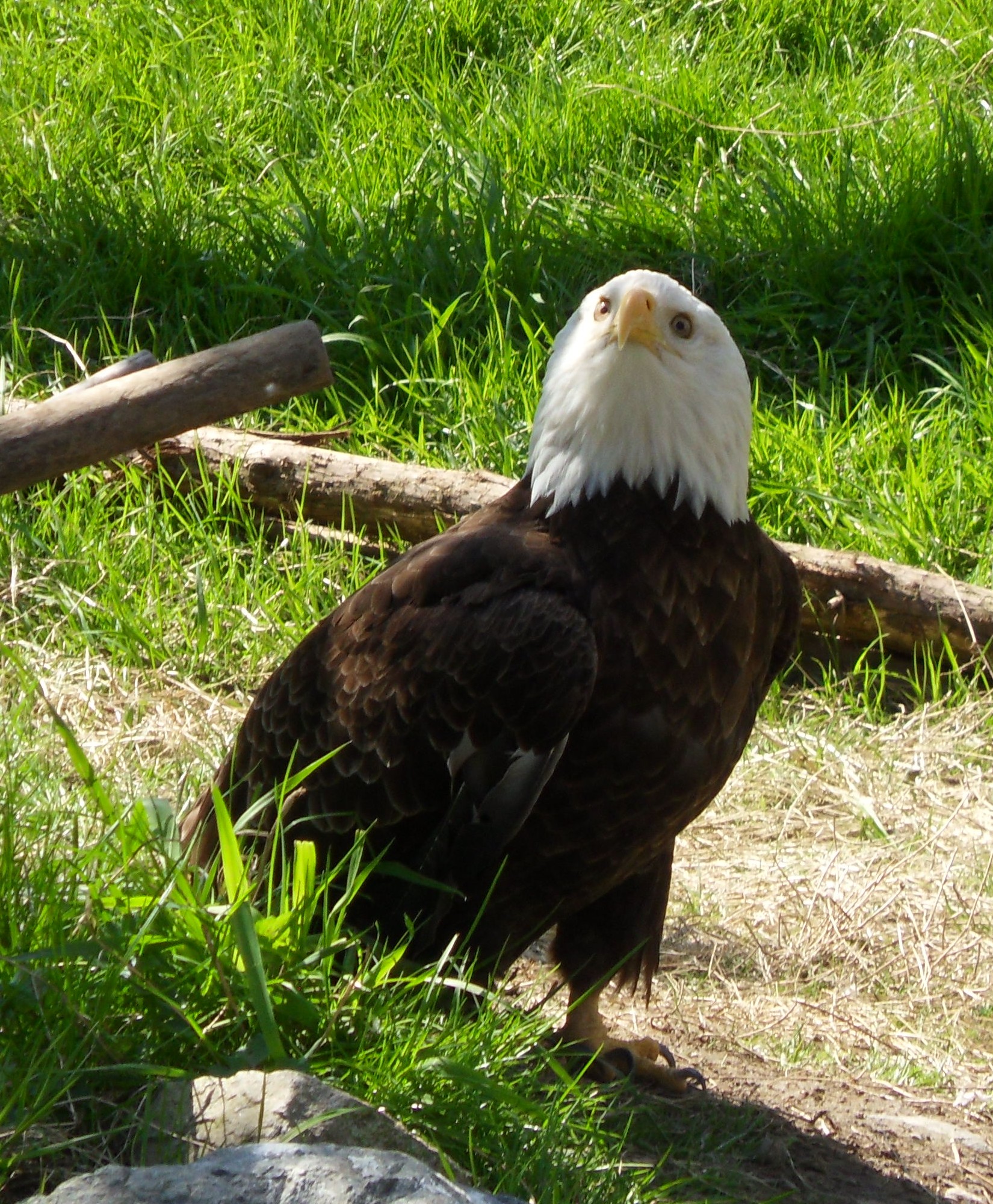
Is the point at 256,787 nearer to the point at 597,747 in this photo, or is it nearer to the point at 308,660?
the point at 308,660

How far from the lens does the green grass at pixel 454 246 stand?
191 inches

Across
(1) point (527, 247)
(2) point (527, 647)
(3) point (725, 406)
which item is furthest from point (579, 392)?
(1) point (527, 247)

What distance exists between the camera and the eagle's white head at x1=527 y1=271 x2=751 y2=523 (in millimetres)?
3123

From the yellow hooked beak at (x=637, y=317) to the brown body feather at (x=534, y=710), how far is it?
31 cm

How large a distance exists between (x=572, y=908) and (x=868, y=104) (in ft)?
15.2

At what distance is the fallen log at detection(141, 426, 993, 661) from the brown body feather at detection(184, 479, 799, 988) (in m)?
1.35

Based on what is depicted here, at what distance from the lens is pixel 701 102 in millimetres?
6562

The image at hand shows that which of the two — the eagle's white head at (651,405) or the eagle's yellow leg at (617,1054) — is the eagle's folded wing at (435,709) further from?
the eagle's yellow leg at (617,1054)

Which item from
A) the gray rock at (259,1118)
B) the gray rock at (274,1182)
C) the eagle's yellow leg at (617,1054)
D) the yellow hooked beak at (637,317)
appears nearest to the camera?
the gray rock at (274,1182)

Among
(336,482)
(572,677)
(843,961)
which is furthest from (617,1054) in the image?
(336,482)

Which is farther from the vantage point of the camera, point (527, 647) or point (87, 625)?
point (87, 625)

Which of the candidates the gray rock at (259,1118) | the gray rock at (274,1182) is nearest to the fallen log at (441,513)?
the gray rock at (259,1118)

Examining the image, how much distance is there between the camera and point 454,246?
5.90 m

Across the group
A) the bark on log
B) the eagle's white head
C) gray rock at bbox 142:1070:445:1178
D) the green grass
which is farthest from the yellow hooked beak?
gray rock at bbox 142:1070:445:1178
